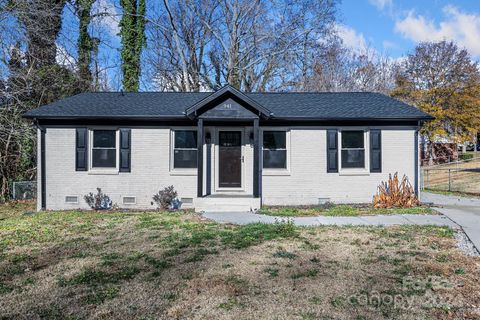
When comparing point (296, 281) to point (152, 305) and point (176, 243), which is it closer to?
point (152, 305)

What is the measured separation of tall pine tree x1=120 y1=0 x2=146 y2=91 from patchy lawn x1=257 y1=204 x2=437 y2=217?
16.4m

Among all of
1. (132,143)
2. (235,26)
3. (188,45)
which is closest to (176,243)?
(132,143)

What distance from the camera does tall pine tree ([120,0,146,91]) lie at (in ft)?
76.7

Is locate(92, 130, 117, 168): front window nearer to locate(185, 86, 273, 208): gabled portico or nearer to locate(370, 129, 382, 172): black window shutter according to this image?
locate(185, 86, 273, 208): gabled portico

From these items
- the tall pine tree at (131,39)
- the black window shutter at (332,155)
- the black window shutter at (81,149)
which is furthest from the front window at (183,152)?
the tall pine tree at (131,39)

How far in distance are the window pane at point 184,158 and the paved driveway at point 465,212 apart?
7.95m

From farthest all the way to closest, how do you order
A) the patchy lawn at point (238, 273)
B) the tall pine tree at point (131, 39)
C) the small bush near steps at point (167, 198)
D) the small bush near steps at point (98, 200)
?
the tall pine tree at point (131, 39) → the small bush near steps at point (98, 200) → the small bush near steps at point (167, 198) → the patchy lawn at point (238, 273)

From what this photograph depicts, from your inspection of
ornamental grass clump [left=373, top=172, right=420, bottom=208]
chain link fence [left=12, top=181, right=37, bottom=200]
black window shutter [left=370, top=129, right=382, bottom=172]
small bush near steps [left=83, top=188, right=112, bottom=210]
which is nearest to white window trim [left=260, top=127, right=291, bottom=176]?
black window shutter [left=370, top=129, right=382, bottom=172]

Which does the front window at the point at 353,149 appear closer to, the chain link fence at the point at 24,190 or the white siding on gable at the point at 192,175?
the white siding on gable at the point at 192,175

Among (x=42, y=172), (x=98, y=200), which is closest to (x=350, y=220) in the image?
(x=98, y=200)

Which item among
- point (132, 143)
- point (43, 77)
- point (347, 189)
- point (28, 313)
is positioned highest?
point (43, 77)

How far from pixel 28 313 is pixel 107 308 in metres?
0.84

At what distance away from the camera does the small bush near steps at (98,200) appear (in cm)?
1157

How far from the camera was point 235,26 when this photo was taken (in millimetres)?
24375
